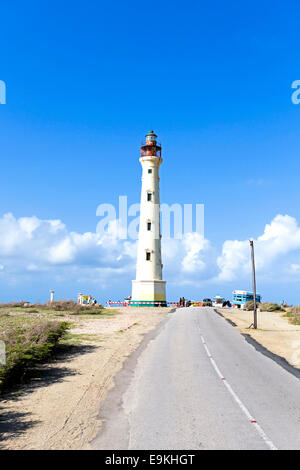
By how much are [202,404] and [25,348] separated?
21.7 feet

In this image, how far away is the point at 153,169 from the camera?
55.6 metres

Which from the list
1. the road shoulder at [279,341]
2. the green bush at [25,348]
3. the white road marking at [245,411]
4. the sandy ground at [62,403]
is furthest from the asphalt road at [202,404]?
the green bush at [25,348]

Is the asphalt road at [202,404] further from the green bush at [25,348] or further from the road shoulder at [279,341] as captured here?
the green bush at [25,348]

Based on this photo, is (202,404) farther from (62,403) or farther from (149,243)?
(149,243)

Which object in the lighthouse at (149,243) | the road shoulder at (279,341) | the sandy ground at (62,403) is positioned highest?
the lighthouse at (149,243)

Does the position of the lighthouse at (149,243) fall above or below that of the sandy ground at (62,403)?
above

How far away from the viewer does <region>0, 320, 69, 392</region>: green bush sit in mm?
11501

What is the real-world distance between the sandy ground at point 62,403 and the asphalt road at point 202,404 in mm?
424

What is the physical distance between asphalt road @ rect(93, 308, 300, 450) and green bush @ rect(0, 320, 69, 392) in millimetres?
3037

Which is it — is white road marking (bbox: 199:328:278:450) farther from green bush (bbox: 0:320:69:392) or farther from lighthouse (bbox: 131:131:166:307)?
lighthouse (bbox: 131:131:166:307)

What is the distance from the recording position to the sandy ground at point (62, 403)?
296 inches

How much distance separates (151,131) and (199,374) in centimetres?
4891
